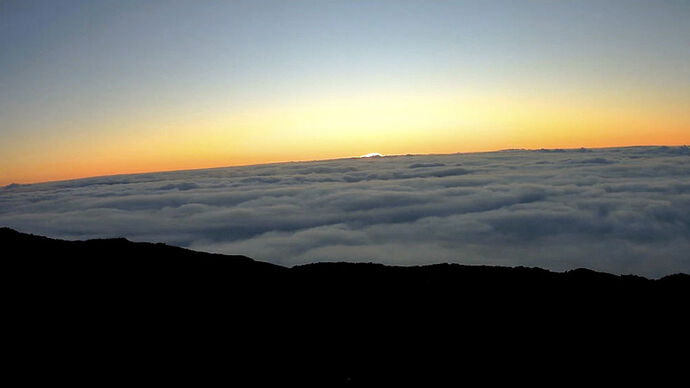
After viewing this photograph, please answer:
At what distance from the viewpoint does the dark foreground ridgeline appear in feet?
19.3

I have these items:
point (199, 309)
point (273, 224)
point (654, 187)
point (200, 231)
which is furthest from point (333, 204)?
point (199, 309)

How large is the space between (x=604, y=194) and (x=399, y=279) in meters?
49.3

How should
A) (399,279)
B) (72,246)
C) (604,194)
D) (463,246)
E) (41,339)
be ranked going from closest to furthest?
(41,339), (399,279), (72,246), (463,246), (604,194)

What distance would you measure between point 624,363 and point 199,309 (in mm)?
7684

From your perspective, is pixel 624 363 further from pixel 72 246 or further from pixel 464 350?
pixel 72 246

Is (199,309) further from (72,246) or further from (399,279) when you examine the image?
(72,246)

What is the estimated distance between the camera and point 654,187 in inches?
1997

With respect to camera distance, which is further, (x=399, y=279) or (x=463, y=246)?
(x=463, y=246)

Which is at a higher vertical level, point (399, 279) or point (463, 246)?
point (399, 279)

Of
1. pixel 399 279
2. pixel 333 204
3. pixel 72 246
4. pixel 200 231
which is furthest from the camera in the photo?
pixel 333 204

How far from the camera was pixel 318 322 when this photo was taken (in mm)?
7441

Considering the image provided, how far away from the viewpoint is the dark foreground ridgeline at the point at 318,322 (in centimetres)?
587

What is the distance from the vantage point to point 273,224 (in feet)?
145

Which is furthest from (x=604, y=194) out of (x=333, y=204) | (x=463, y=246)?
(x=333, y=204)
